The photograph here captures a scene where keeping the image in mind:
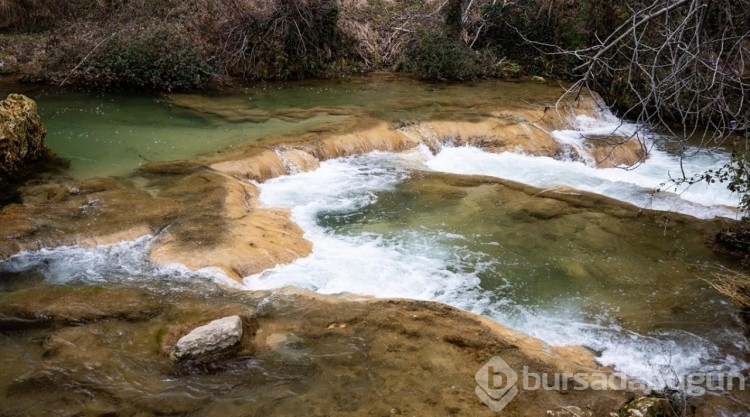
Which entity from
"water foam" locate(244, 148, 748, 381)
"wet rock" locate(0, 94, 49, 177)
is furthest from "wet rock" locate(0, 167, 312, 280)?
"wet rock" locate(0, 94, 49, 177)

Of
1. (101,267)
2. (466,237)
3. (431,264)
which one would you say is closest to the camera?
(101,267)

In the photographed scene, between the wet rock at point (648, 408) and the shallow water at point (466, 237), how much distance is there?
0.63 metres

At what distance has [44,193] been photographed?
728 centimetres

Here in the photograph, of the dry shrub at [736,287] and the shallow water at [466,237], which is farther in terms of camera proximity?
the dry shrub at [736,287]

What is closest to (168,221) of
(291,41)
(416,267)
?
(416,267)

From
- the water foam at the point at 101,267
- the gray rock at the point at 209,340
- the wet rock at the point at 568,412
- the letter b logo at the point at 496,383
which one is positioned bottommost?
the wet rock at the point at 568,412

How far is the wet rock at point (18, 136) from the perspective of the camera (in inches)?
305

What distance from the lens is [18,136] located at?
26.0 feet

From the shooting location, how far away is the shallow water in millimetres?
5707

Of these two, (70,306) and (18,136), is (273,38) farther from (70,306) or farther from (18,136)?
(70,306)

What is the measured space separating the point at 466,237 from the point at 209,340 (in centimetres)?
370

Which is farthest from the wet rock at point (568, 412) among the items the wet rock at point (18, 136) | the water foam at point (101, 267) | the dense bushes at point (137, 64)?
the dense bushes at point (137, 64)

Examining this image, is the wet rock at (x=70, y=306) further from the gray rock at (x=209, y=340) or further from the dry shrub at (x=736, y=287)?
the dry shrub at (x=736, y=287)

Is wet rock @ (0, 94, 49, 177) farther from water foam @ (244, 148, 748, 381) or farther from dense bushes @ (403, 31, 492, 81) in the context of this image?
dense bushes @ (403, 31, 492, 81)
